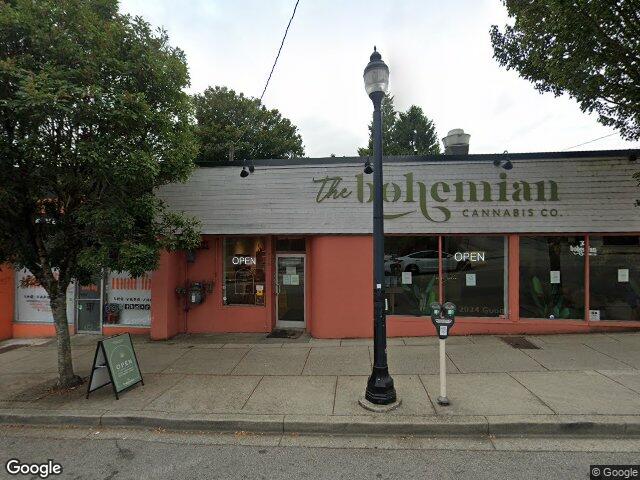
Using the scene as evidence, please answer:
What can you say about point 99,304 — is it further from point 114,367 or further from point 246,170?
point 246,170

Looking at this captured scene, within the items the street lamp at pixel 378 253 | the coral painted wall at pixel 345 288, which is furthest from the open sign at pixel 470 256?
the street lamp at pixel 378 253

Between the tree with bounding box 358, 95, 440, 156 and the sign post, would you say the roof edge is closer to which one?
the sign post

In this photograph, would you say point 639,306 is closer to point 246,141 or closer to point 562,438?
point 562,438

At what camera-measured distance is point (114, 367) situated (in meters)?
5.41

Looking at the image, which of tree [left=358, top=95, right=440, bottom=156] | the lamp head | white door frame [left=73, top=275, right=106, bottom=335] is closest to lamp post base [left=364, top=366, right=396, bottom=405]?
the lamp head

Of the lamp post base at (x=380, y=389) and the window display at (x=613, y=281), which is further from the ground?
the window display at (x=613, y=281)

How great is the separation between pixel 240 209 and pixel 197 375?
3.95 meters

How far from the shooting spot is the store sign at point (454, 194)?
814cm

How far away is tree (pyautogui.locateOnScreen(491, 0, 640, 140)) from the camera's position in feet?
19.2

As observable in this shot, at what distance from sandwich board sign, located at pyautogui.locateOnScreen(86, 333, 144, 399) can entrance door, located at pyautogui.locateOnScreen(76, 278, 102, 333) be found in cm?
455

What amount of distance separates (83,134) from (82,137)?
0.15 ft

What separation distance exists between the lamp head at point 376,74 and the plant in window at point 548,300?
6.24 meters

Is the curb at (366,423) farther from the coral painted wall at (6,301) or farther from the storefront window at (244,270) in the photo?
the coral painted wall at (6,301)

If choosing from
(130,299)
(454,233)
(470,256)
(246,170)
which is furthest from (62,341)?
(470,256)
